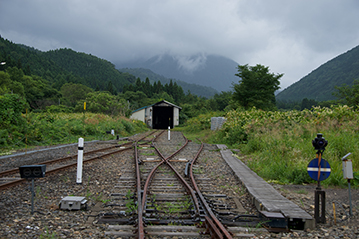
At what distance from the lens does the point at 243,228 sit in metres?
3.67

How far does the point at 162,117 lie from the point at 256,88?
21.1 m

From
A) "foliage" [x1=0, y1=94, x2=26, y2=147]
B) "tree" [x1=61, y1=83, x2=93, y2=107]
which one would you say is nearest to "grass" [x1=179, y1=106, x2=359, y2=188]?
"foliage" [x1=0, y1=94, x2=26, y2=147]

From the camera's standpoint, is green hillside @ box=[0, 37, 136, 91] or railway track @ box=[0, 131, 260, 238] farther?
green hillside @ box=[0, 37, 136, 91]

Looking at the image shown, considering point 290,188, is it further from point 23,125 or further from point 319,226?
point 23,125

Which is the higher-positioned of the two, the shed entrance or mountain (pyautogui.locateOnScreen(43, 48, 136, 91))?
A: mountain (pyautogui.locateOnScreen(43, 48, 136, 91))

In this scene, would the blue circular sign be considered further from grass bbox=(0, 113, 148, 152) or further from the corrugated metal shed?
the corrugated metal shed

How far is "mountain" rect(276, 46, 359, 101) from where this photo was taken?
153 m

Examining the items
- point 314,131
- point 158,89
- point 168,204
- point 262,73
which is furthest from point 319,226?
point 158,89

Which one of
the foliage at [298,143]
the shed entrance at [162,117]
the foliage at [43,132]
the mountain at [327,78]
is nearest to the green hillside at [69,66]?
the shed entrance at [162,117]

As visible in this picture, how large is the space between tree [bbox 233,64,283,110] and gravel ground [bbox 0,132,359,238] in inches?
1430

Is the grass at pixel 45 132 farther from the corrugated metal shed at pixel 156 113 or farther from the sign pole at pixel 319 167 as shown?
the corrugated metal shed at pixel 156 113

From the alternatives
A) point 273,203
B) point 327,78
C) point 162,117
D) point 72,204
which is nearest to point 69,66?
point 162,117

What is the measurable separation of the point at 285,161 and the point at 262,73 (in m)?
38.8

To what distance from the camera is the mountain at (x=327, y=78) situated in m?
153
